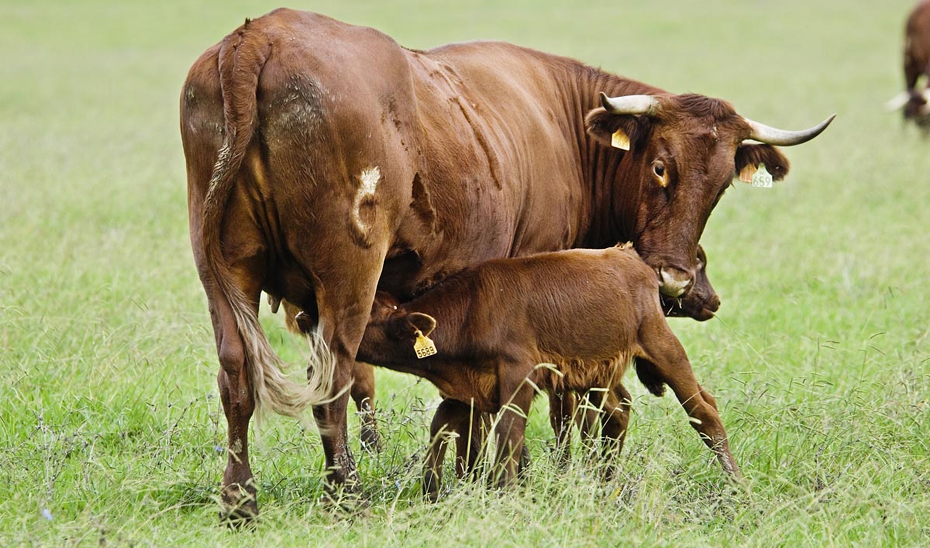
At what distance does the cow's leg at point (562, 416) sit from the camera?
525cm

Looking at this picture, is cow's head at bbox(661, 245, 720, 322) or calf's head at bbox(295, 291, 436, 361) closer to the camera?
calf's head at bbox(295, 291, 436, 361)

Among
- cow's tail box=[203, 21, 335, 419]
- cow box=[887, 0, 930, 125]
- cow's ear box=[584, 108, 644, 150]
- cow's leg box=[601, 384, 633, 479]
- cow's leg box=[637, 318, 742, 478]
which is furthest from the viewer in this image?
cow box=[887, 0, 930, 125]

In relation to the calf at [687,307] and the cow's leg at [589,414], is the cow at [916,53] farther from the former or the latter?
the cow's leg at [589,414]

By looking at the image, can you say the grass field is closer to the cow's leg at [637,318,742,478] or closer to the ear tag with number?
the cow's leg at [637,318,742,478]

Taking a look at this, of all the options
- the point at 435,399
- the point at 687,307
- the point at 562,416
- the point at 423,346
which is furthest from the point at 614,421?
the point at 435,399

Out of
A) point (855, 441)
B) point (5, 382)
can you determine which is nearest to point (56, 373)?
point (5, 382)

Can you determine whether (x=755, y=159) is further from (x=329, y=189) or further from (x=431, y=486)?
(x=329, y=189)

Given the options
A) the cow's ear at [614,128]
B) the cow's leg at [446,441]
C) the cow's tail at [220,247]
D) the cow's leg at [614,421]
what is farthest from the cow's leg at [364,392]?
the cow's ear at [614,128]

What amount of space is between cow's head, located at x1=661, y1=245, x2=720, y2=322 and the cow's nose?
0.36 feet

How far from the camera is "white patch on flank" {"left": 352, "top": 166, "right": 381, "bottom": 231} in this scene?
4602mm

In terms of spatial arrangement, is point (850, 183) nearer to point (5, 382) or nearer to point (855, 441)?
point (855, 441)

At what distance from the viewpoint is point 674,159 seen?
6125mm

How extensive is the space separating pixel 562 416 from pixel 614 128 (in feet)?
5.53

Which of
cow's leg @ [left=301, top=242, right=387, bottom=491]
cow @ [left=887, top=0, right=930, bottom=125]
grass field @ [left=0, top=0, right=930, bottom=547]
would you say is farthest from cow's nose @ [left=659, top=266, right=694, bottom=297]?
cow @ [left=887, top=0, right=930, bottom=125]
